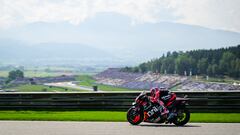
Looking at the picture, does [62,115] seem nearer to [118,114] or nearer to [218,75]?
[118,114]

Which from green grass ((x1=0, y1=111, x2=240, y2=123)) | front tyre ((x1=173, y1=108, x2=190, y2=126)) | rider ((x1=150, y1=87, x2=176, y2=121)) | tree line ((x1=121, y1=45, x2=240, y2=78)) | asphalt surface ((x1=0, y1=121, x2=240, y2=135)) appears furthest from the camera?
tree line ((x1=121, y1=45, x2=240, y2=78))

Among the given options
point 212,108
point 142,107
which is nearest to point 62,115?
point 142,107

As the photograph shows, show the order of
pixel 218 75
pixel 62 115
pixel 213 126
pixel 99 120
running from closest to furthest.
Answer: pixel 213 126 < pixel 99 120 < pixel 62 115 < pixel 218 75

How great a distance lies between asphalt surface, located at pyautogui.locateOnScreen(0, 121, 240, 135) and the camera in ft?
41.2

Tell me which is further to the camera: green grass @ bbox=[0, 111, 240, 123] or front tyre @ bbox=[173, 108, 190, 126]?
green grass @ bbox=[0, 111, 240, 123]

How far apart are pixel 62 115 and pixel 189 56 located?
3373cm

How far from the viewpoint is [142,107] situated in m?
14.7

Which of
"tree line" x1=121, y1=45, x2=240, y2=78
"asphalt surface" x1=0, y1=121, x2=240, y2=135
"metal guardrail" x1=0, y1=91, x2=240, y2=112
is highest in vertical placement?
"tree line" x1=121, y1=45, x2=240, y2=78

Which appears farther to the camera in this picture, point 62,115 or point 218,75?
point 218,75

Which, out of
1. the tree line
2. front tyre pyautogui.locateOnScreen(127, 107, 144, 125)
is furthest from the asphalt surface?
the tree line

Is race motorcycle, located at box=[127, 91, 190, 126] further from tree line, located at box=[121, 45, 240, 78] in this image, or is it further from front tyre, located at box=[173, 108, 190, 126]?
tree line, located at box=[121, 45, 240, 78]

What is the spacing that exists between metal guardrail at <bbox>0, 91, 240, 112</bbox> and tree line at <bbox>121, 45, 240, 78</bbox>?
21.1m

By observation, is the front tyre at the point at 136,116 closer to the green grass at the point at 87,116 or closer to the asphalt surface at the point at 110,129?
the asphalt surface at the point at 110,129

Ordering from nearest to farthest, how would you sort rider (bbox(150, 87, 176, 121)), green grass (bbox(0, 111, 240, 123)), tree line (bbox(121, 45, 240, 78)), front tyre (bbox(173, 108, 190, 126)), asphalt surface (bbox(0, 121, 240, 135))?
asphalt surface (bbox(0, 121, 240, 135)) → front tyre (bbox(173, 108, 190, 126)) → rider (bbox(150, 87, 176, 121)) → green grass (bbox(0, 111, 240, 123)) → tree line (bbox(121, 45, 240, 78))
